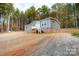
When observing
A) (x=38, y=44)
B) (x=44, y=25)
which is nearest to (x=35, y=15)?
(x=44, y=25)

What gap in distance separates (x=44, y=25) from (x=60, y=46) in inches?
7.0

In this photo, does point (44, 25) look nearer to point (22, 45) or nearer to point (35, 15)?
point (35, 15)

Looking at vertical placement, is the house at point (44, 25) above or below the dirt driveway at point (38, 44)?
above

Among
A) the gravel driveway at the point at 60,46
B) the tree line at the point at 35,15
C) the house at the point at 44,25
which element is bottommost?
the gravel driveway at the point at 60,46

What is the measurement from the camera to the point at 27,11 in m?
2.20

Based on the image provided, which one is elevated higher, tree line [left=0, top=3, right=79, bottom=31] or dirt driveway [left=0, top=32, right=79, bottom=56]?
tree line [left=0, top=3, right=79, bottom=31]

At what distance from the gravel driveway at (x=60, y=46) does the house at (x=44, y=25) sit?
0.19 feet

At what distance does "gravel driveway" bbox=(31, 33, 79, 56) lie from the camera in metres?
2.17

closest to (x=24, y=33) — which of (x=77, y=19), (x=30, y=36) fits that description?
(x=30, y=36)

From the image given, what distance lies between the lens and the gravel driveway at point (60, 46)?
2166 millimetres

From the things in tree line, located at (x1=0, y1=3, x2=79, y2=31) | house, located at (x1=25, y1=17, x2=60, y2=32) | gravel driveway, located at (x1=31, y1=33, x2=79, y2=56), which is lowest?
gravel driveway, located at (x1=31, y1=33, x2=79, y2=56)

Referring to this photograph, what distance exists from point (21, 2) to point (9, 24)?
0.17 meters

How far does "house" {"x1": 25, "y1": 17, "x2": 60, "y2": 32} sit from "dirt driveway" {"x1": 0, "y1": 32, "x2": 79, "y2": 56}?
1.4 inches

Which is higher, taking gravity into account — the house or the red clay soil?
the house
